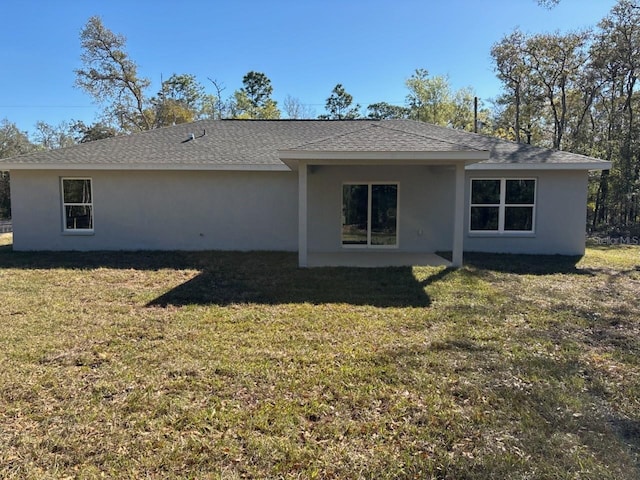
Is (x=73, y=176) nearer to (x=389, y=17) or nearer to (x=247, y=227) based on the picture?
(x=247, y=227)

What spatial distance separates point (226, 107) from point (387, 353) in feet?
127

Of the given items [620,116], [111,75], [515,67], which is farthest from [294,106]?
[620,116]

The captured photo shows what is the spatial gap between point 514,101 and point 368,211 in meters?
22.2

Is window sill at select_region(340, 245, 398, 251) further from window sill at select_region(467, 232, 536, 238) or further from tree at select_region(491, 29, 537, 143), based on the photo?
tree at select_region(491, 29, 537, 143)

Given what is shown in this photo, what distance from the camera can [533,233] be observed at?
12.0 meters

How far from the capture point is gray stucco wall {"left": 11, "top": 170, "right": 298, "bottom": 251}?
12030mm

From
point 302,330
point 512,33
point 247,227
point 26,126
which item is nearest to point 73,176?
point 247,227

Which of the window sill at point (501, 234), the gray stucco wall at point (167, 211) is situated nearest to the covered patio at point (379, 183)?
the window sill at point (501, 234)

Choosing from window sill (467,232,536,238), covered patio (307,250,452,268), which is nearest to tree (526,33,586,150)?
window sill (467,232,536,238)

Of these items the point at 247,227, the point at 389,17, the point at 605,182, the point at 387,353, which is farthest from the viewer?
the point at 605,182

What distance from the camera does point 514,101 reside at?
94.5ft

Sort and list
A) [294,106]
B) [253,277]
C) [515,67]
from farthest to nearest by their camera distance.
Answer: [294,106] < [515,67] < [253,277]

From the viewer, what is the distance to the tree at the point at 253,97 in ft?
126

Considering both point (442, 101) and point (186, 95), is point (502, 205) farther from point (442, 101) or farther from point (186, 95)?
point (186, 95)
